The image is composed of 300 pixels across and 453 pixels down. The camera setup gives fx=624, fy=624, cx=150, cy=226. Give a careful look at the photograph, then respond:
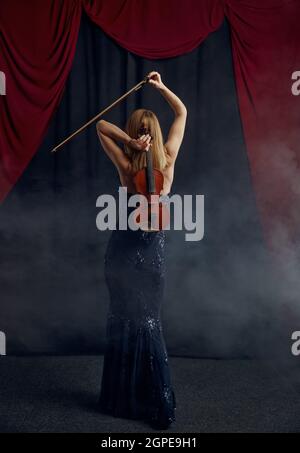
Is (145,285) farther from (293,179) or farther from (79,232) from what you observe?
(293,179)

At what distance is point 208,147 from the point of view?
3906mm

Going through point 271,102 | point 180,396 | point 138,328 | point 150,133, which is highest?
point 271,102

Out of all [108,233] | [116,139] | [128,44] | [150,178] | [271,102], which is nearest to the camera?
[150,178]

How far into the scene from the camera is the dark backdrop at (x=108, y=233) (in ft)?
12.6

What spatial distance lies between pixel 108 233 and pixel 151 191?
1.28 meters

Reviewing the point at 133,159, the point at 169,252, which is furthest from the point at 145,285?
the point at 169,252

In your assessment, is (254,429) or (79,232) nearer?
(254,429)

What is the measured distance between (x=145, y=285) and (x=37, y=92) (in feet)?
4.84

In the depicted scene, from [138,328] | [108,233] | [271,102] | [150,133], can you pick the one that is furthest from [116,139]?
[271,102]

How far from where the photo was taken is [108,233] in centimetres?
396

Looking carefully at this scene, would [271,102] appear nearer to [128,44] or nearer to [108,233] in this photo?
[128,44]

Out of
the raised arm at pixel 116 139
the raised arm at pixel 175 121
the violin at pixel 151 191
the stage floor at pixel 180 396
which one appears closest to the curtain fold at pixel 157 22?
the raised arm at pixel 175 121
